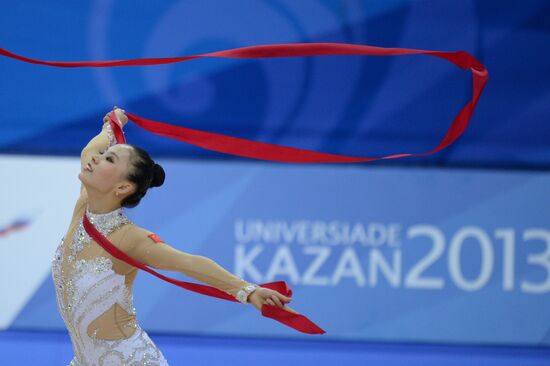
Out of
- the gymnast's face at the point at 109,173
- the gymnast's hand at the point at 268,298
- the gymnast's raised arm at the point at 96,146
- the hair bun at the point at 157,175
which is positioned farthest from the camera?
the gymnast's raised arm at the point at 96,146

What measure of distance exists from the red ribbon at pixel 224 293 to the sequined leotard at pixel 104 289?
37 mm

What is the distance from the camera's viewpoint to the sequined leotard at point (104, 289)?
3.26m

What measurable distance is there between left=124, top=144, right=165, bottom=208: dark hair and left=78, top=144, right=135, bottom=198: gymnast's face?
0.06 feet

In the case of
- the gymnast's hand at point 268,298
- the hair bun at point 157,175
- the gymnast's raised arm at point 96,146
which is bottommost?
the gymnast's hand at point 268,298

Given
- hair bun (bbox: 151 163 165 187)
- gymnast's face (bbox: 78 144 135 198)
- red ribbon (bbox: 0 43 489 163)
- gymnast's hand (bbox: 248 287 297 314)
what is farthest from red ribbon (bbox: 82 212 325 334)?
red ribbon (bbox: 0 43 489 163)

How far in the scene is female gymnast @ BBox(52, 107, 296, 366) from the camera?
3.26 metres

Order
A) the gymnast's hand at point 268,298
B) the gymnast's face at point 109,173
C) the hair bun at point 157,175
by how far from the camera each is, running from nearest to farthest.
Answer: the gymnast's hand at point 268,298 < the gymnast's face at point 109,173 < the hair bun at point 157,175

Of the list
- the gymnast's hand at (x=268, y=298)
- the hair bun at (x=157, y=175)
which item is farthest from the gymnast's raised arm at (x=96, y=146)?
the gymnast's hand at (x=268, y=298)

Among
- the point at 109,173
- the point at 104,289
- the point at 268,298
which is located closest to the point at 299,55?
the point at 109,173

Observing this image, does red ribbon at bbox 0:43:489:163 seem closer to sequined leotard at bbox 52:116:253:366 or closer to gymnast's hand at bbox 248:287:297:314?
sequined leotard at bbox 52:116:253:366

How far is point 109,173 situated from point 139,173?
0.34 feet

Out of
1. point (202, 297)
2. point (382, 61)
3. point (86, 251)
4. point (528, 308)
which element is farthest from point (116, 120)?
point (528, 308)

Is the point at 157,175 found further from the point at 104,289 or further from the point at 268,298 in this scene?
the point at 268,298

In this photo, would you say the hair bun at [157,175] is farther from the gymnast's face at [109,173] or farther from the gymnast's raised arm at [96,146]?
the gymnast's raised arm at [96,146]
